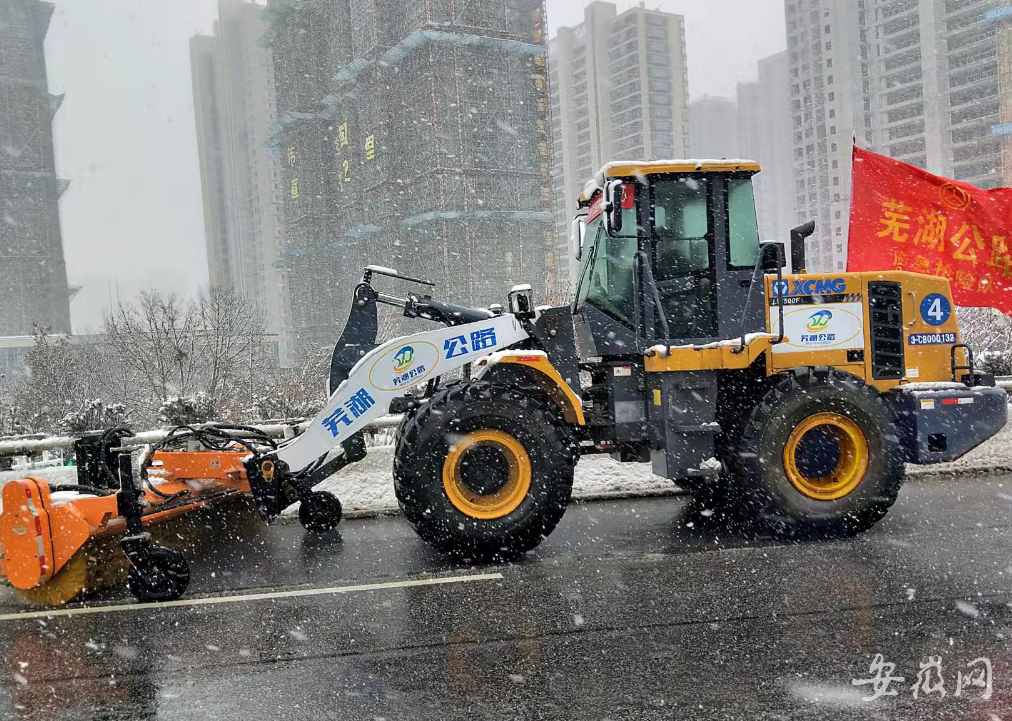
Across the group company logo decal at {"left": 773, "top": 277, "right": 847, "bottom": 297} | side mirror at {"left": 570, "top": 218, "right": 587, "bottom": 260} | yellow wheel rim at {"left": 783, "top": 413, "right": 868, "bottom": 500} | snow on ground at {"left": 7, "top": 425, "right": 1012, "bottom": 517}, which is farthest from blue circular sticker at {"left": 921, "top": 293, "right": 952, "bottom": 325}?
side mirror at {"left": 570, "top": 218, "right": 587, "bottom": 260}

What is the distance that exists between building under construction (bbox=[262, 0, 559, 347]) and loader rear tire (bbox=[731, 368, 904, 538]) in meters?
63.4

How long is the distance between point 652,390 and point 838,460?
160 centimetres

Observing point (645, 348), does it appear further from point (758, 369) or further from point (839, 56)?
point (839, 56)

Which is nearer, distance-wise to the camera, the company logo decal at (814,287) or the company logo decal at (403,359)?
the company logo decal at (403,359)

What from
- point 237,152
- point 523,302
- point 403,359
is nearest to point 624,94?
point 237,152

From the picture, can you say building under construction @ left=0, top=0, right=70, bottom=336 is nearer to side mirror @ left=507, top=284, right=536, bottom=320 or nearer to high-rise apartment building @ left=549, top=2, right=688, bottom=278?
high-rise apartment building @ left=549, top=2, right=688, bottom=278

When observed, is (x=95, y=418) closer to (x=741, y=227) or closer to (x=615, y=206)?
(x=615, y=206)

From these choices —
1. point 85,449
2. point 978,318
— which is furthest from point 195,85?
point 85,449

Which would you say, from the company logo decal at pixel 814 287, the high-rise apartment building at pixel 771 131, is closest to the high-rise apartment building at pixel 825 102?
the high-rise apartment building at pixel 771 131

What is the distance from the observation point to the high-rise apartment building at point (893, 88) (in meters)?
91.1

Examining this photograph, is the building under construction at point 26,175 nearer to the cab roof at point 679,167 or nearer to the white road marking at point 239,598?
the white road marking at point 239,598

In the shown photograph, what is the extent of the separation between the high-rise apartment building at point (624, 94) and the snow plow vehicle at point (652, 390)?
81.2m

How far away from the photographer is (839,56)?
92875mm

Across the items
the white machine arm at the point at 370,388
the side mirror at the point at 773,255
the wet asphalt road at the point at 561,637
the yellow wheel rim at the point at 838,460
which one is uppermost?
the side mirror at the point at 773,255
